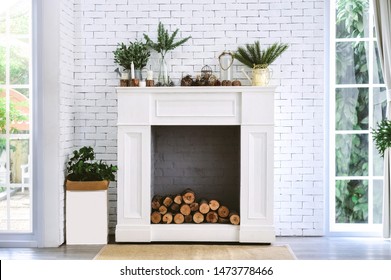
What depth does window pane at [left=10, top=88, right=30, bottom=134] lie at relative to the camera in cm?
648

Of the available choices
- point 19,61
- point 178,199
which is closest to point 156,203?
point 178,199

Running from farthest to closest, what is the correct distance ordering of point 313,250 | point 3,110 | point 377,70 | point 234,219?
point 377,70 < point 234,219 < point 3,110 < point 313,250

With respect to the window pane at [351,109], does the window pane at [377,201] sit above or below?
below

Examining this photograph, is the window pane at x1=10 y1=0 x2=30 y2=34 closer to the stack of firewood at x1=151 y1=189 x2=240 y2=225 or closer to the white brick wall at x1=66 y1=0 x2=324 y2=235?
the white brick wall at x1=66 y1=0 x2=324 y2=235

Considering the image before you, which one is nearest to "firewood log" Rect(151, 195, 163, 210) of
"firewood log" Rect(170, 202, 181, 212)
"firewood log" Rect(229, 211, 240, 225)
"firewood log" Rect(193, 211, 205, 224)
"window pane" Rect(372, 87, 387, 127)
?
"firewood log" Rect(170, 202, 181, 212)

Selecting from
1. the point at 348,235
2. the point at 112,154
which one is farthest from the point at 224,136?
the point at 348,235

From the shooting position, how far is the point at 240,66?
697cm

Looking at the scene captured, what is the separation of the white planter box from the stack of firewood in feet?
1.73

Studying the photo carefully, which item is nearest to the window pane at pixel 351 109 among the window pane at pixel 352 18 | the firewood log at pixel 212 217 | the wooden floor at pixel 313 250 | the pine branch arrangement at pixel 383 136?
the pine branch arrangement at pixel 383 136

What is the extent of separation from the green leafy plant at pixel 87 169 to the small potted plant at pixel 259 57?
167 cm

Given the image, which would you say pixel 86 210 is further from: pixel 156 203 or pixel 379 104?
pixel 379 104

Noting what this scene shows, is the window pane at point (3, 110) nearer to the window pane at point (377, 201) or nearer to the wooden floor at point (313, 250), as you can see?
the wooden floor at point (313, 250)

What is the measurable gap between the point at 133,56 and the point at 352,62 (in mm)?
2259

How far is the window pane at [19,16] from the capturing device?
6480 mm
